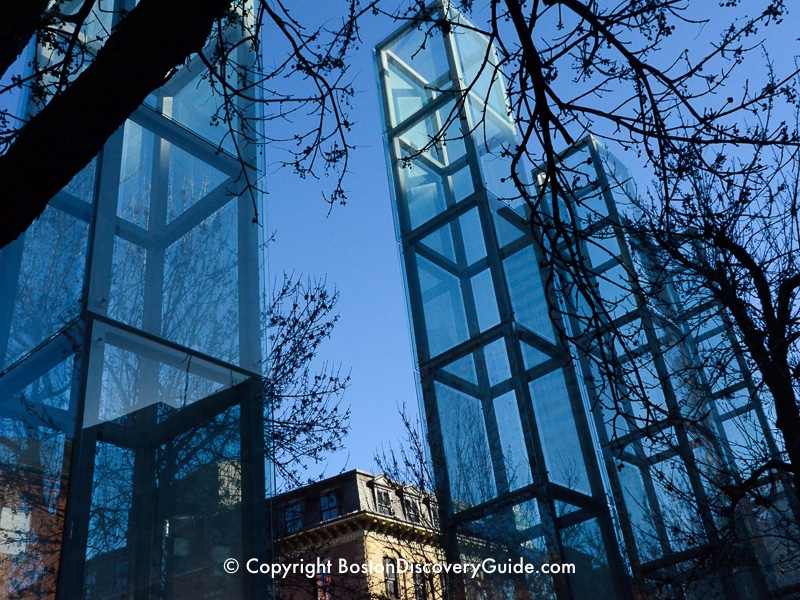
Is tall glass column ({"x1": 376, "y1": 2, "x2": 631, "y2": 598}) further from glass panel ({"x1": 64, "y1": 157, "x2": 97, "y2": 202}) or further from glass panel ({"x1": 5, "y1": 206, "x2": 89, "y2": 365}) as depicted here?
glass panel ({"x1": 5, "y1": 206, "x2": 89, "y2": 365})

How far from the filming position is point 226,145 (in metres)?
5.49

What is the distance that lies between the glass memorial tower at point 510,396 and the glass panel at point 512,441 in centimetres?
1

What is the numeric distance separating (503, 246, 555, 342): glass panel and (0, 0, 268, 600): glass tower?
281 cm

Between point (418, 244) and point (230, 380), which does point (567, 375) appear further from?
point (230, 380)

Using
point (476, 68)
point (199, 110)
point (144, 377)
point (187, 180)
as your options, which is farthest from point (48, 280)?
point (476, 68)

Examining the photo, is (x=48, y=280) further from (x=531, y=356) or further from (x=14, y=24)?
(x=531, y=356)

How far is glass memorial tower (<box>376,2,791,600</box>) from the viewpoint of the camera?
21.1 feet

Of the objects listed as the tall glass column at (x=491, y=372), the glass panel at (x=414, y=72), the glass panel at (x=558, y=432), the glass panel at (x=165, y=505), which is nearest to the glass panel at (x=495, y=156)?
the tall glass column at (x=491, y=372)

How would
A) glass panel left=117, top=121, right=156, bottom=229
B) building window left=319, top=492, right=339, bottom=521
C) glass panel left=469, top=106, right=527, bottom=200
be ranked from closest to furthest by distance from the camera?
glass panel left=117, top=121, right=156, bottom=229, glass panel left=469, top=106, right=527, bottom=200, building window left=319, top=492, right=339, bottom=521

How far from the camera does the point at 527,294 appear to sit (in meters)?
7.39

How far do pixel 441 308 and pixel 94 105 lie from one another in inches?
217

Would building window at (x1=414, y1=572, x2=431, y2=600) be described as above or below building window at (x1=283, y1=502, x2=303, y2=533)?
below

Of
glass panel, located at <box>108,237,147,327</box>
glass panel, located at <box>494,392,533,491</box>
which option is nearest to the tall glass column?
glass panel, located at <box>494,392,533,491</box>

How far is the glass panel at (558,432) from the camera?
6594mm
